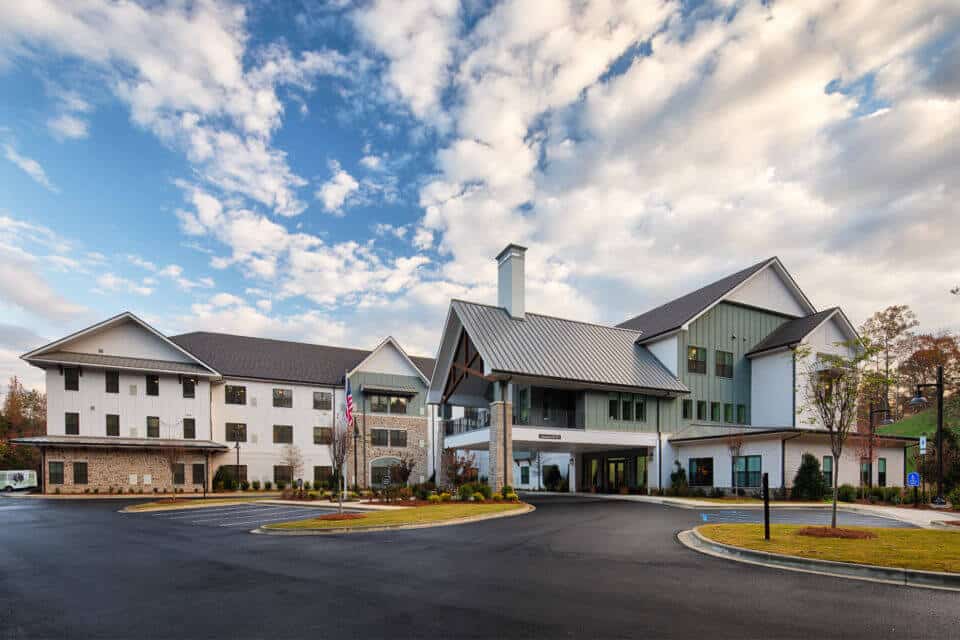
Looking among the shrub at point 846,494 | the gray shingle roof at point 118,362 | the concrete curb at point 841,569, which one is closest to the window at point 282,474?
the gray shingle roof at point 118,362

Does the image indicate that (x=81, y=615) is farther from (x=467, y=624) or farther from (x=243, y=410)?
(x=243, y=410)

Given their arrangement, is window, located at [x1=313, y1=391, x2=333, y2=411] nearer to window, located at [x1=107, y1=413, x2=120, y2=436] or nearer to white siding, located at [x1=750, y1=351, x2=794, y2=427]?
window, located at [x1=107, y1=413, x2=120, y2=436]

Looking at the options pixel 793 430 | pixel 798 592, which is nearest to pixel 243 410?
pixel 793 430

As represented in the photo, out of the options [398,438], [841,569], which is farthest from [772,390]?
[841,569]

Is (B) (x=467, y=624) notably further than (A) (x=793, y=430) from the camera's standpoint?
No

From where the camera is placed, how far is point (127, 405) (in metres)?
40.7

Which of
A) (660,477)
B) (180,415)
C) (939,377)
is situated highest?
(939,377)

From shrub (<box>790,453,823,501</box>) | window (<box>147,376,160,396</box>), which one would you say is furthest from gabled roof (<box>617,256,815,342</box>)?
window (<box>147,376,160,396</box>)

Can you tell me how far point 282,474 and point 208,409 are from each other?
24.2 feet

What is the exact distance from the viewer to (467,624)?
267 inches

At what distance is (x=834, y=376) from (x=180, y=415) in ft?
135

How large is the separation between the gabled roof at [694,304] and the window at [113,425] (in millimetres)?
35670

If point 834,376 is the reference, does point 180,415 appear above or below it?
below

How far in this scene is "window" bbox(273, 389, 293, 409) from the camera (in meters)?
45.8
